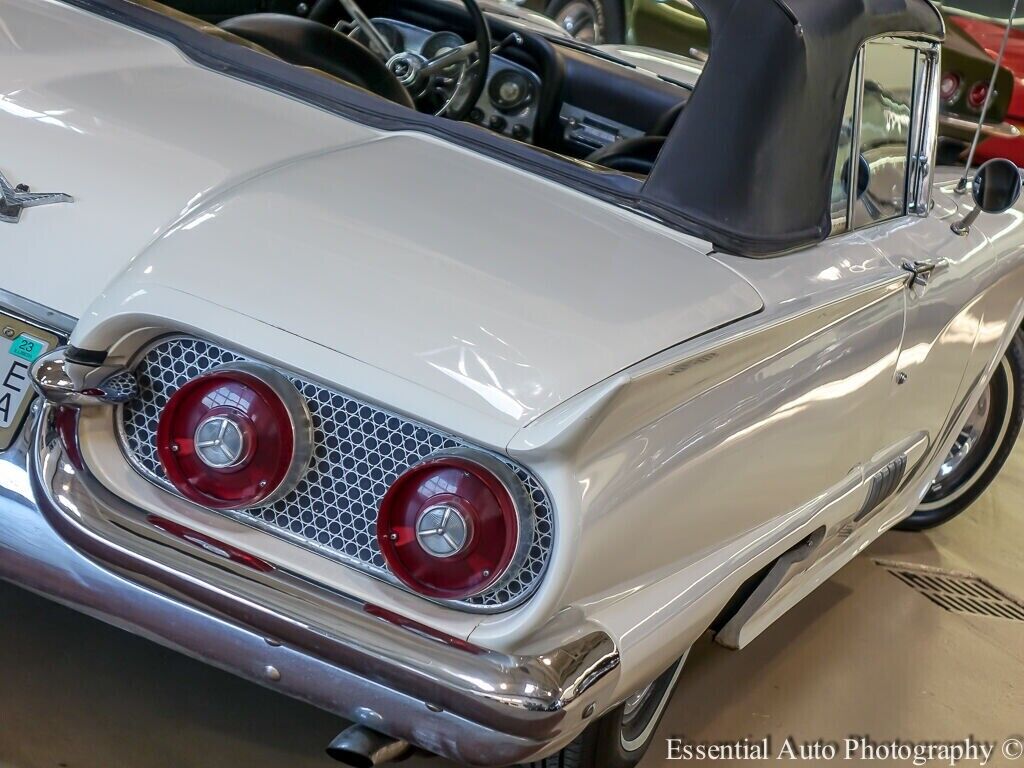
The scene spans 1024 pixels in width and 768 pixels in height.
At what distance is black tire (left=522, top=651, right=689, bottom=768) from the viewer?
206cm

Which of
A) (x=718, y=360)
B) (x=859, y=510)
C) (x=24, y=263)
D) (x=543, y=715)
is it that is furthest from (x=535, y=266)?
(x=859, y=510)

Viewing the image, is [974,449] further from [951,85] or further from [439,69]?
[951,85]

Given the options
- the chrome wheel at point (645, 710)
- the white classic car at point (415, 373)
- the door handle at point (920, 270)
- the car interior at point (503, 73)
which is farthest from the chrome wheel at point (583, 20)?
the chrome wheel at point (645, 710)

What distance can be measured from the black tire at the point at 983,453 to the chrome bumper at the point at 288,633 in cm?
275

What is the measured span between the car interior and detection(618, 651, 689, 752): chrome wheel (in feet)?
5.23

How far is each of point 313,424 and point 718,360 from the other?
58 cm

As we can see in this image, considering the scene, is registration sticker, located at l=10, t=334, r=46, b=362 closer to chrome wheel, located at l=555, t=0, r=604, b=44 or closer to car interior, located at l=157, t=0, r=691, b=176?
car interior, located at l=157, t=0, r=691, b=176

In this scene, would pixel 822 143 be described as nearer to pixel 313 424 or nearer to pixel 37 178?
pixel 313 424

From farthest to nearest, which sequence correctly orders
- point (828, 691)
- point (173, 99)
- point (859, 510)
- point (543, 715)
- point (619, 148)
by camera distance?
point (828, 691) < point (619, 148) < point (859, 510) < point (173, 99) < point (543, 715)

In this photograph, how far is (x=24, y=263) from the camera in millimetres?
1717

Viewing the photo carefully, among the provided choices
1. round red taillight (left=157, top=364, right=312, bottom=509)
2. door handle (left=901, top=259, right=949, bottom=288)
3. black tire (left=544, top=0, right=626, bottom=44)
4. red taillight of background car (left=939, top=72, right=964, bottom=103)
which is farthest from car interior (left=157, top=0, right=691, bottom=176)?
red taillight of background car (left=939, top=72, right=964, bottom=103)

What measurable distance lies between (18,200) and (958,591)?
303 cm

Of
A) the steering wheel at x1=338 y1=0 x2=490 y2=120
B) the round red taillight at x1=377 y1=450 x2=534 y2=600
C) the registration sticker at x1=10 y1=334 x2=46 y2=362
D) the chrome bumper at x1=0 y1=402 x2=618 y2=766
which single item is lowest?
the chrome bumper at x1=0 y1=402 x2=618 y2=766

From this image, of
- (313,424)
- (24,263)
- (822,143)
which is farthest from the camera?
(822,143)
